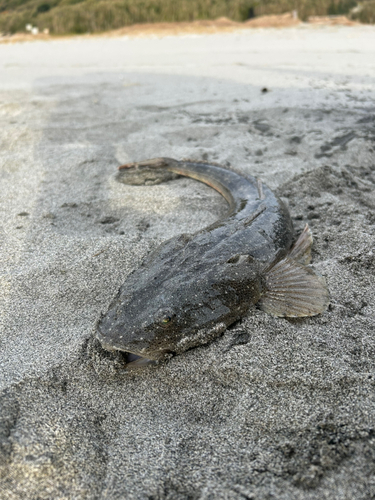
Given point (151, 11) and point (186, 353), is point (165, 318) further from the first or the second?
point (151, 11)

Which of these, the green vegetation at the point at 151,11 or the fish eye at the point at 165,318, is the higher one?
the green vegetation at the point at 151,11

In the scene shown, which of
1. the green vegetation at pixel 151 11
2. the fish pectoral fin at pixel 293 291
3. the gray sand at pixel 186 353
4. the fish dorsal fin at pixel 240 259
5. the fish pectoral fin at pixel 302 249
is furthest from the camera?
the green vegetation at pixel 151 11

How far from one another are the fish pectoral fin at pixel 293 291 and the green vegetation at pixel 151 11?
490 inches

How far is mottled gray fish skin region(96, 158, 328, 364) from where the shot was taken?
1833 millimetres

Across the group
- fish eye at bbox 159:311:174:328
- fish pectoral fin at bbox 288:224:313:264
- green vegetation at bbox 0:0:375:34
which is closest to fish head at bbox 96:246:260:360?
fish eye at bbox 159:311:174:328

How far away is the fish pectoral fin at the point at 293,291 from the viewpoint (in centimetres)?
201

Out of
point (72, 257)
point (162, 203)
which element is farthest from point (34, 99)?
point (72, 257)

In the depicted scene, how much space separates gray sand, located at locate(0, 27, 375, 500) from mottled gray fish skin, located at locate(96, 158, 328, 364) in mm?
96

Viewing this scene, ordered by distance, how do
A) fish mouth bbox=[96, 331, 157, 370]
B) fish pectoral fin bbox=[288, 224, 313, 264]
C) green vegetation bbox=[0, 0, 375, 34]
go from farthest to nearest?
1. green vegetation bbox=[0, 0, 375, 34]
2. fish pectoral fin bbox=[288, 224, 313, 264]
3. fish mouth bbox=[96, 331, 157, 370]

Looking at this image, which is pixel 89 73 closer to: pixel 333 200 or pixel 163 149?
pixel 163 149

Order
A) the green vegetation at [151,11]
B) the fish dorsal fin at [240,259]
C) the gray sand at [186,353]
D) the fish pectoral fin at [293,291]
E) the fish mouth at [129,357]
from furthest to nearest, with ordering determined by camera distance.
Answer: the green vegetation at [151,11]
the fish dorsal fin at [240,259]
the fish pectoral fin at [293,291]
the fish mouth at [129,357]
the gray sand at [186,353]

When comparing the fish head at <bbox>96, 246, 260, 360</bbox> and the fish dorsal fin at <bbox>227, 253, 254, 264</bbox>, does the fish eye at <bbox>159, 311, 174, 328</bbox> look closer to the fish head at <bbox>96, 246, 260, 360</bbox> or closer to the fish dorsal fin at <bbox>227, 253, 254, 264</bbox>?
the fish head at <bbox>96, 246, 260, 360</bbox>

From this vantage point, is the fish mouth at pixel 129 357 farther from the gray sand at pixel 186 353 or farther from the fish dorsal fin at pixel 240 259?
the fish dorsal fin at pixel 240 259

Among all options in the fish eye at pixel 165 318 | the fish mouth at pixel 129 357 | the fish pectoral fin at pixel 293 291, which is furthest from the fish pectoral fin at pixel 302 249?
the fish mouth at pixel 129 357
